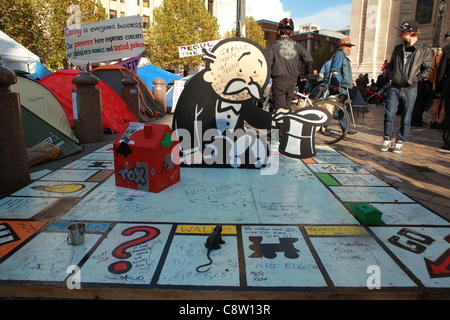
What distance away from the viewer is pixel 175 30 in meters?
33.6

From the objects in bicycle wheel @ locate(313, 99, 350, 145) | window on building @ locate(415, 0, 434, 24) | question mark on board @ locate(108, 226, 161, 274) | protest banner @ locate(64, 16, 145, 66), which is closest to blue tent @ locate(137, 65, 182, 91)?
protest banner @ locate(64, 16, 145, 66)

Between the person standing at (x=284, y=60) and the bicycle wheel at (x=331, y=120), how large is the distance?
758 mm

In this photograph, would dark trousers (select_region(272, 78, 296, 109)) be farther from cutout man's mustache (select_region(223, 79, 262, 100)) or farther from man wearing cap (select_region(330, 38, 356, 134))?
man wearing cap (select_region(330, 38, 356, 134))

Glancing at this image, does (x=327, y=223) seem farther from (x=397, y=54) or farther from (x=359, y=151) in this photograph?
(x=397, y=54)

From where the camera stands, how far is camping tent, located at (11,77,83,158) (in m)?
5.29

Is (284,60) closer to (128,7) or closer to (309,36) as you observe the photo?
(128,7)

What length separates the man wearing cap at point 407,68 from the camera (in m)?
5.45

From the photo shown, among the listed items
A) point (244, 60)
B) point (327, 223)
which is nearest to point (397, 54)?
point (244, 60)

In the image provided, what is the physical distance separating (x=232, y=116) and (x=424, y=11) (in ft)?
86.9

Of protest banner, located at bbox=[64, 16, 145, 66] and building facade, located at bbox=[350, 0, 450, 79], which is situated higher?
building facade, located at bbox=[350, 0, 450, 79]

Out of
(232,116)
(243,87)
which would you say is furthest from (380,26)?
(232,116)

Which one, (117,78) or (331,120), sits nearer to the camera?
(331,120)

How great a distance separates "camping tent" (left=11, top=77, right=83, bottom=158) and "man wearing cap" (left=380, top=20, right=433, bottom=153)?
572 centimetres

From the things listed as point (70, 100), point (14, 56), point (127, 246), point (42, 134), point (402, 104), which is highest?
point (14, 56)
